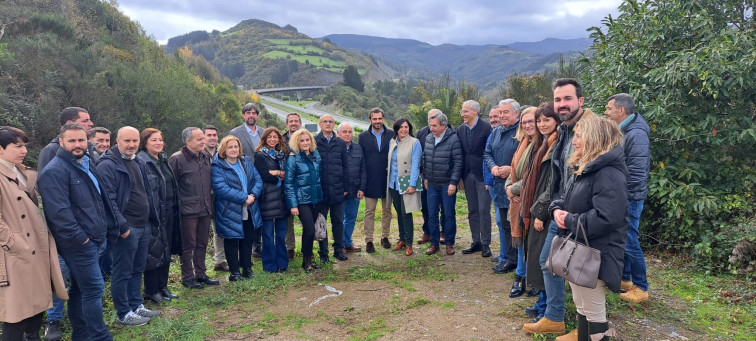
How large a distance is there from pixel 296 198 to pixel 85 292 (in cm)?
261

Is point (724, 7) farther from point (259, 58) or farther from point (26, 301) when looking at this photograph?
point (259, 58)

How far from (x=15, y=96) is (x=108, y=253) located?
20.2m

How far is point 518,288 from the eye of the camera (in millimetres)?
4801

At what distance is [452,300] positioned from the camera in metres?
4.86

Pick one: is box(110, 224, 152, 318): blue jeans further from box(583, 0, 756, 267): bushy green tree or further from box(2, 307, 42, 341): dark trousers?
box(583, 0, 756, 267): bushy green tree

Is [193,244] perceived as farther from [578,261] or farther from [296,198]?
[578,261]

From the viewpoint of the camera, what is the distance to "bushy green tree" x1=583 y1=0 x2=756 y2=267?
5562mm

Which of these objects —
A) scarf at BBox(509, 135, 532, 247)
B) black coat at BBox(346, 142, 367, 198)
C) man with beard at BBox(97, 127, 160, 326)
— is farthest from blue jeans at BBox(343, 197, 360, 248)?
man with beard at BBox(97, 127, 160, 326)

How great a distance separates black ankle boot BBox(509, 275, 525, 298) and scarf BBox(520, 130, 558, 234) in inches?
39.2

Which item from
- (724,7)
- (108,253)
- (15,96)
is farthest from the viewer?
(15,96)

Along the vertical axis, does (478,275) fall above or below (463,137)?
below

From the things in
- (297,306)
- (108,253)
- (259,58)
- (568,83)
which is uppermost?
(259,58)

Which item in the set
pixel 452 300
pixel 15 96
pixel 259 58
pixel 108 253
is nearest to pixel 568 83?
pixel 452 300

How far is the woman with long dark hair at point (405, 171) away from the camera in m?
6.57
